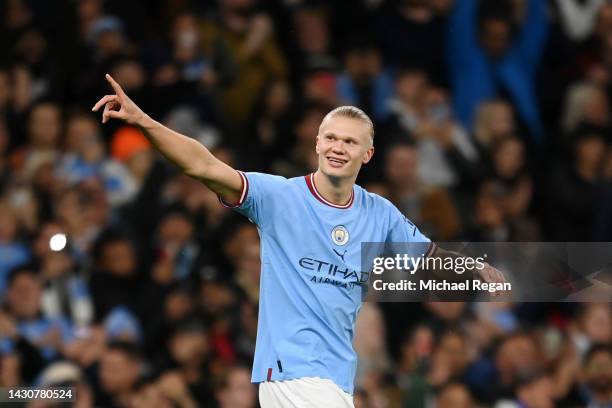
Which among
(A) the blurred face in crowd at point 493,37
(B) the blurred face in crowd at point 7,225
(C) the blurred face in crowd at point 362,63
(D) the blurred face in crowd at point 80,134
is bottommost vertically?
(B) the blurred face in crowd at point 7,225

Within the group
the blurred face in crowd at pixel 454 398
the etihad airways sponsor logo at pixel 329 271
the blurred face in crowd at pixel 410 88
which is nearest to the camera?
the etihad airways sponsor logo at pixel 329 271

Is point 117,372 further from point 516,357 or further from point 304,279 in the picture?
point 304,279

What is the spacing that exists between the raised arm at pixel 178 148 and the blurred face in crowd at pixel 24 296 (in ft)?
12.7

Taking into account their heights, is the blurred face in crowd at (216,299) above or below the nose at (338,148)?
above

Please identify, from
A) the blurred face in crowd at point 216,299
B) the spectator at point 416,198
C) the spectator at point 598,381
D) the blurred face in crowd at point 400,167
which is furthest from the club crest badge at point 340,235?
the blurred face in crowd at point 400,167

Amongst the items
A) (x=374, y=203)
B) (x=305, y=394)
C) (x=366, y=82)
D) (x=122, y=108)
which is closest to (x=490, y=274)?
(x=374, y=203)

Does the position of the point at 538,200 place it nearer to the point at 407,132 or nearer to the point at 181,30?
the point at 407,132

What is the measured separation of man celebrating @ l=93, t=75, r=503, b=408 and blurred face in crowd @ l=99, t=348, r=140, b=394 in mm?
3114

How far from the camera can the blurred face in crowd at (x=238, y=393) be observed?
947 cm

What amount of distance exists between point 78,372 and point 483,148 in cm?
419

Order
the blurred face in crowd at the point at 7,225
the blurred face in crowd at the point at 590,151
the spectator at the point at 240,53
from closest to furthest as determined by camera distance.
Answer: the blurred face in crowd at the point at 7,225 → the blurred face in crowd at the point at 590,151 → the spectator at the point at 240,53

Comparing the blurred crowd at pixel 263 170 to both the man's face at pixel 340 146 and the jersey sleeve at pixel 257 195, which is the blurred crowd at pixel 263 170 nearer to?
the jersey sleeve at pixel 257 195

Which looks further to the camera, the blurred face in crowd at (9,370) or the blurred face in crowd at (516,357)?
the blurred face in crowd at (516,357)

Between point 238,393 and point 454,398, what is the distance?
143 centimetres
